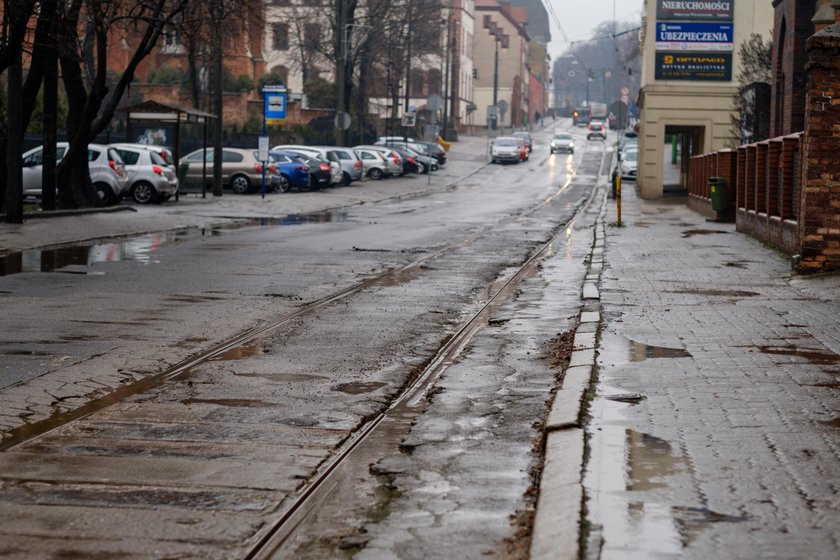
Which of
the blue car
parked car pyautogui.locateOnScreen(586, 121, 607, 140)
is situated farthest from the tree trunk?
parked car pyautogui.locateOnScreen(586, 121, 607, 140)

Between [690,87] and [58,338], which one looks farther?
[690,87]

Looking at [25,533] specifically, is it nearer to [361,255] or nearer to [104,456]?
[104,456]

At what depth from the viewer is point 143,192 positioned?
3550cm

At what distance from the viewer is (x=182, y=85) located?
259 feet

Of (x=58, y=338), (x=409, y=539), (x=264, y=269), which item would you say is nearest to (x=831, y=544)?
(x=409, y=539)

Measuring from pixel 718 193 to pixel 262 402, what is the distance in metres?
25.8

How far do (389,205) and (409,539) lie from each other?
121ft

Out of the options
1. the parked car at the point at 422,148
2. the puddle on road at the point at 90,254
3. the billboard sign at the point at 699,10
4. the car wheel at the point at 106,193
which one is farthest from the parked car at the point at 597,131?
the puddle on road at the point at 90,254

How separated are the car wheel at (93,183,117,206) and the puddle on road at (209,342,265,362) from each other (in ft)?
76.3

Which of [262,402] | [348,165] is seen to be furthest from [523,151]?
[262,402]

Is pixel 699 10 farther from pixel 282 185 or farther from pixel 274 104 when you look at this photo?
pixel 282 185

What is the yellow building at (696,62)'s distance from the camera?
4762cm

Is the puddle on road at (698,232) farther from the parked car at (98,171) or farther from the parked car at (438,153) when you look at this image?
the parked car at (438,153)

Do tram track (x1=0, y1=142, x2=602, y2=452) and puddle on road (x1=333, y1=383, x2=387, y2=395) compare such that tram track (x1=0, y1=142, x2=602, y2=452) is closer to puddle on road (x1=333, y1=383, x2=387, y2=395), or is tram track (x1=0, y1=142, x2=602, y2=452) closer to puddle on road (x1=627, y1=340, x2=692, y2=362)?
puddle on road (x1=333, y1=383, x2=387, y2=395)
